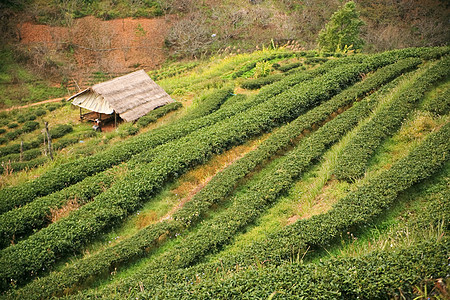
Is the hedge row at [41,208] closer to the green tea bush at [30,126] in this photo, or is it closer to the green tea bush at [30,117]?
the green tea bush at [30,126]

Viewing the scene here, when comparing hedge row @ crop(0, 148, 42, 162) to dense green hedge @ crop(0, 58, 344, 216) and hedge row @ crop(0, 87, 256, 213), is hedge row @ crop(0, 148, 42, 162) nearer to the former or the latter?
dense green hedge @ crop(0, 58, 344, 216)

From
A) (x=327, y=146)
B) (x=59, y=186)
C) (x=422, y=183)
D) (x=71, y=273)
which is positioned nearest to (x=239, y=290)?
(x=71, y=273)

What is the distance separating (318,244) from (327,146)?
585cm

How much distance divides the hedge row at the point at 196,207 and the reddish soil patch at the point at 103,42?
2934cm

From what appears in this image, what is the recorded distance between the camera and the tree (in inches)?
1106

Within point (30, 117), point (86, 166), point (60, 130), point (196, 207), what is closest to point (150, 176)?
point (196, 207)

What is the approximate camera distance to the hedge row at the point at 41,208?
1106cm

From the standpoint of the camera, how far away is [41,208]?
11727 millimetres

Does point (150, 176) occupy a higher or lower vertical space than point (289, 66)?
lower

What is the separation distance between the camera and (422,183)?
Answer: 10.3 metres

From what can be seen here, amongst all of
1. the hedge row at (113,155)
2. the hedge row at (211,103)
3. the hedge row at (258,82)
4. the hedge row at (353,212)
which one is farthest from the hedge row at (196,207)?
the hedge row at (258,82)

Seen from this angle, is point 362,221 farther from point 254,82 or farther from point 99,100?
point 99,100

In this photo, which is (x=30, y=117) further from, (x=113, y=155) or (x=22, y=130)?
(x=113, y=155)

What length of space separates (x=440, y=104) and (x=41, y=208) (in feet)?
54.7
